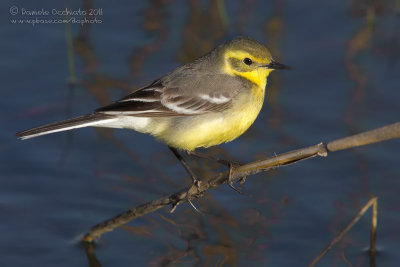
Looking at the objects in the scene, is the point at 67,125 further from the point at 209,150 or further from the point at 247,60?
the point at 209,150

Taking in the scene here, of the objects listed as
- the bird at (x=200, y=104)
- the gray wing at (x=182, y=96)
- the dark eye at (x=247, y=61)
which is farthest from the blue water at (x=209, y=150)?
the dark eye at (x=247, y=61)

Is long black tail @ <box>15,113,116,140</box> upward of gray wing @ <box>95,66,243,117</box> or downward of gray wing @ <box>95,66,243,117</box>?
downward

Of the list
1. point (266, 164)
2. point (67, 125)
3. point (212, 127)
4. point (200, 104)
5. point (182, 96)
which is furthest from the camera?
point (182, 96)

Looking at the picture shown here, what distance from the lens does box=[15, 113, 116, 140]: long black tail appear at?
325 inches

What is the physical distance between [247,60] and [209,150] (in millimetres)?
2388

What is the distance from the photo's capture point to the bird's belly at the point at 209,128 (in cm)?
859

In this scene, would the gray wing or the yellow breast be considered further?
the gray wing

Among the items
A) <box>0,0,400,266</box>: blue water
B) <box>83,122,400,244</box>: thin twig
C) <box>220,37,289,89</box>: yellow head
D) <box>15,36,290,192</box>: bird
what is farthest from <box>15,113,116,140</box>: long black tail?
<box>0,0,400,266</box>: blue water

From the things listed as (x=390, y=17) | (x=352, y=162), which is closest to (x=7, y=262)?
(x=352, y=162)

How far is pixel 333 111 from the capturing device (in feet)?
38.2

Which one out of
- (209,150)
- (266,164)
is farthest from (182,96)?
(209,150)

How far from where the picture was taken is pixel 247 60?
9133 millimetres

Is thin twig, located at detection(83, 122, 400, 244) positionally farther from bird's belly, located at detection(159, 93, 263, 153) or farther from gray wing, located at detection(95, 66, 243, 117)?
gray wing, located at detection(95, 66, 243, 117)

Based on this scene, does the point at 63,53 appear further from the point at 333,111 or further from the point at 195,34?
the point at 333,111
